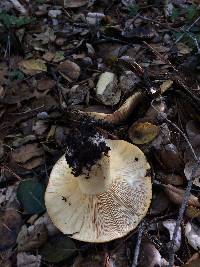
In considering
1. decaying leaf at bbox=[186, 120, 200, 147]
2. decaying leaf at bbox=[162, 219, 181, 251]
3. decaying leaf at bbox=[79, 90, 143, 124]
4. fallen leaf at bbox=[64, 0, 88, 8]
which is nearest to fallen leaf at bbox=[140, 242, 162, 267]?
decaying leaf at bbox=[162, 219, 181, 251]

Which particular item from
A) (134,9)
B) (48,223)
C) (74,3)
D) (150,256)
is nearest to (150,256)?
(150,256)

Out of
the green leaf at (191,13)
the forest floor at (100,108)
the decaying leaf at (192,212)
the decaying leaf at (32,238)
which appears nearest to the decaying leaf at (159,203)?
the forest floor at (100,108)

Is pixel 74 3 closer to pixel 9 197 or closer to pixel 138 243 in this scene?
pixel 9 197

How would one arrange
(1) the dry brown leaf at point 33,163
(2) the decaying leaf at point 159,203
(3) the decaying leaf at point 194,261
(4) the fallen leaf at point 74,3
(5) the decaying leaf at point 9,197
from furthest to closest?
(4) the fallen leaf at point 74,3 → (1) the dry brown leaf at point 33,163 → (5) the decaying leaf at point 9,197 → (2) the decaying leaf at point 159,203 → (3) the decaying leaf at point 194,261

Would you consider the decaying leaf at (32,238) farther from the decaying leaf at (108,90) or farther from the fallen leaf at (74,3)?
the fallen leaf at (74,3)

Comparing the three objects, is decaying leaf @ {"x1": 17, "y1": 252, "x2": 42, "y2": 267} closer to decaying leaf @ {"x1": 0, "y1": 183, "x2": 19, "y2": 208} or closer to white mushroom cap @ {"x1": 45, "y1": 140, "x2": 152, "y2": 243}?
white mushroom cap @ {"x1": 45, "y1": 140, "x2": 152, "y2": 243}
